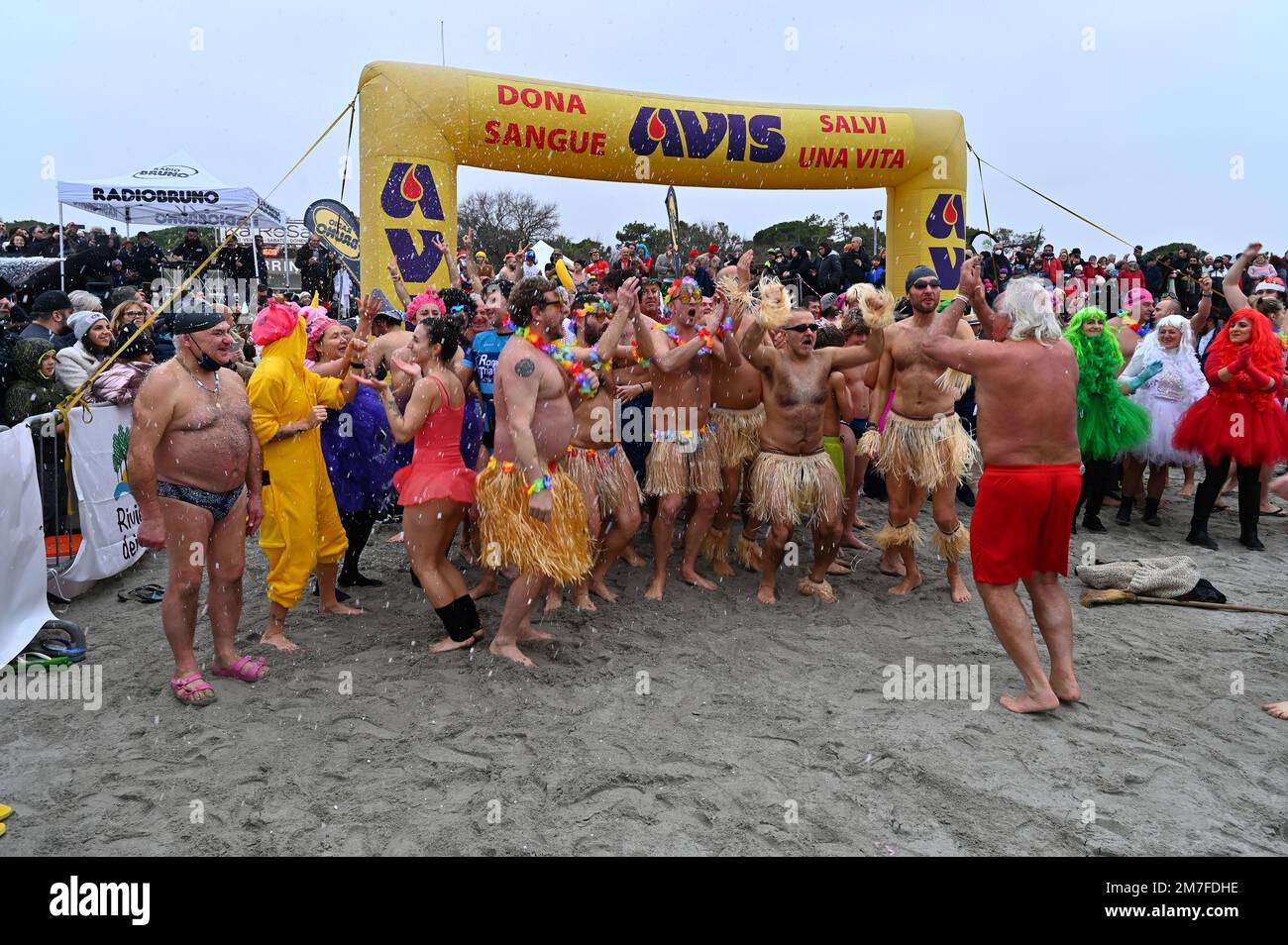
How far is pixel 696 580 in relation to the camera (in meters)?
6.15

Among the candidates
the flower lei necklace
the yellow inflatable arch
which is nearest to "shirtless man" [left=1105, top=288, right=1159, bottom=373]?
the yellow inflatable arch

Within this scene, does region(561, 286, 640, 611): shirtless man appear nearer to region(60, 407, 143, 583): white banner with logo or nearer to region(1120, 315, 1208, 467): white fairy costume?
region(60, 407, 143, 583): white banner with logo

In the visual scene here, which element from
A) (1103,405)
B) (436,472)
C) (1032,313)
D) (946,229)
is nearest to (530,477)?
(436,472)

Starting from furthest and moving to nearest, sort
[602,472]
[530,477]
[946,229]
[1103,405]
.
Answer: [946,229] < [1103,405] < [602,472] < [530,477]

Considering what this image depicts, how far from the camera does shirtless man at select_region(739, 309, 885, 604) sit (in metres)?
5.65

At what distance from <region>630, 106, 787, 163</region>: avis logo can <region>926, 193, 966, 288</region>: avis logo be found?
2443mm

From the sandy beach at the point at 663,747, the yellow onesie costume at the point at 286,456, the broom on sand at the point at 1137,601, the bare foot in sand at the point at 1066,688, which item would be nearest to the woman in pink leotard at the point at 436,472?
the sandy beach at the point at 663,747

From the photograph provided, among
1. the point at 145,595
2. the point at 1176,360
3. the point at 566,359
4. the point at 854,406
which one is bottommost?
the point at 145,595

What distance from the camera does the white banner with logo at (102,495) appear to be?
6082 mm

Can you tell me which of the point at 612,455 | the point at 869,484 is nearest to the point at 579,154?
the point at 869,484

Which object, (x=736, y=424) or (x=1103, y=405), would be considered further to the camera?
(x=1103, y=405)

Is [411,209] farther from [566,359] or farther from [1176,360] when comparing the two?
[1176,360]

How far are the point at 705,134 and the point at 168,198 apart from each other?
10.7 m

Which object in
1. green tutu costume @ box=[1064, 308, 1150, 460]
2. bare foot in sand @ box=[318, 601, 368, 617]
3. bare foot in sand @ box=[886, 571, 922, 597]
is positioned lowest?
bare foot in sand @ box=[318, 601, 368, 617]
